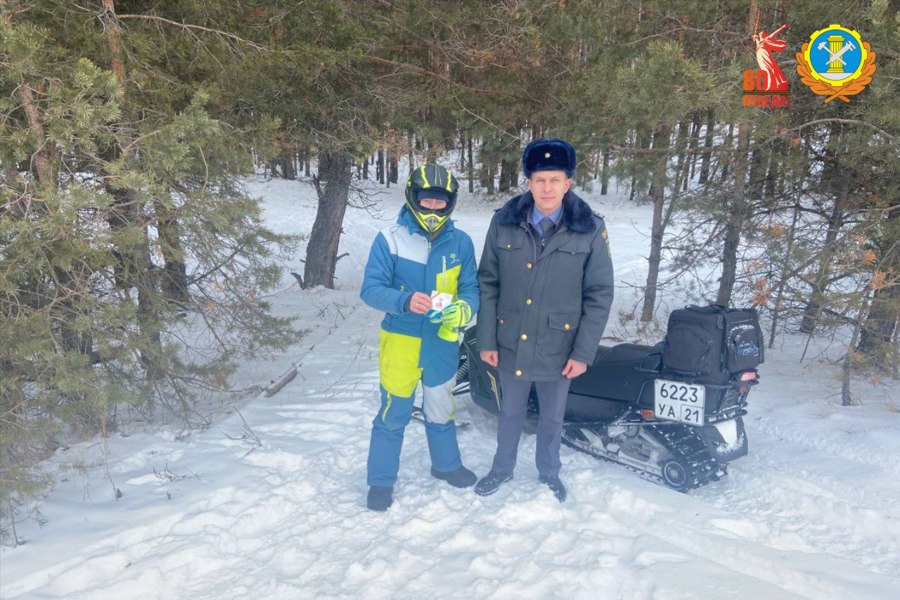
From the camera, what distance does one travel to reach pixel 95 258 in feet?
12.7

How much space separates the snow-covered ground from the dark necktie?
153 cm

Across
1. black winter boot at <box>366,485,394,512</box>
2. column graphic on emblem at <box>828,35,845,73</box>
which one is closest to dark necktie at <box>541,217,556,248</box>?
black winter boot at <box>366,485,394,512</box>

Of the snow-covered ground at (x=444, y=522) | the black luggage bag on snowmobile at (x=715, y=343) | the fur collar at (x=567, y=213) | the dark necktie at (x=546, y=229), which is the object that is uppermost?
the fur collar at (x=567, y=213)

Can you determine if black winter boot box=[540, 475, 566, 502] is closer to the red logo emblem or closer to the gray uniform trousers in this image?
the gray uniform trousers

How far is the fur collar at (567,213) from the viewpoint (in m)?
3.45

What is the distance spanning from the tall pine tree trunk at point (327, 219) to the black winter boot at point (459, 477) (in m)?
7.04

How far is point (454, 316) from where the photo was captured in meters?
3.38

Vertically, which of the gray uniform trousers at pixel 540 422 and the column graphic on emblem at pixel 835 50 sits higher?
the column graphic on emblem at pixel 835 50

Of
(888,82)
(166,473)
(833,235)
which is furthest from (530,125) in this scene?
(166,473)

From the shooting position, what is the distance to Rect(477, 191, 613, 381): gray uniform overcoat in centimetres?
347

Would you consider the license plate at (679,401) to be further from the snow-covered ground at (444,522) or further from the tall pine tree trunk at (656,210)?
the tall pine tree trunk at (656,210)

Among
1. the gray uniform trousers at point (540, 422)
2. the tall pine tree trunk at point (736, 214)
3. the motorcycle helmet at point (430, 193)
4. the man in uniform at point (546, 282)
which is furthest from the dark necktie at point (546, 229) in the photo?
the tall pine tree trunk at point (736, 214)

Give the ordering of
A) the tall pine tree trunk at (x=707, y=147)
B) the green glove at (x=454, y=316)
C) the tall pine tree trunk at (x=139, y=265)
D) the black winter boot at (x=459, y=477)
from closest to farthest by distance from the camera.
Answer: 1. the green glove at (x=454, y=316)
2. the black winter boot at (x=459, y=477)
3. the tall pine tree trunk at (x=139, y=265)
4. the tall pine tree trunk at (x=707, y=147)

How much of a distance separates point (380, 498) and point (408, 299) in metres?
1.23
